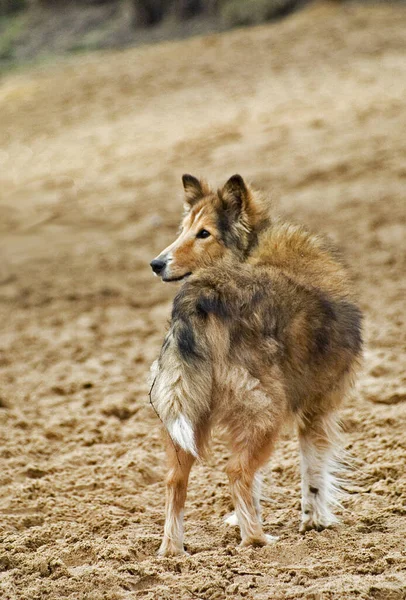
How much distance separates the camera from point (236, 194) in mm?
5680

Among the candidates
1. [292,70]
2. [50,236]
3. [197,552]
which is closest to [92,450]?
[197,552]

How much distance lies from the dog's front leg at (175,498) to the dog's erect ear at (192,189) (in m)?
2.25

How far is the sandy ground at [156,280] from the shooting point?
14.1 feet

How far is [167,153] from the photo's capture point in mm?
15773

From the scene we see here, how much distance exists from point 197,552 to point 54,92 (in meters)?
18.3

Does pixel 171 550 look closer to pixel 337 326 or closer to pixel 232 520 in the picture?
pixel 232 520

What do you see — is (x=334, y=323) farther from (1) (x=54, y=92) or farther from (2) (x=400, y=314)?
(1) (x=54, y=92)

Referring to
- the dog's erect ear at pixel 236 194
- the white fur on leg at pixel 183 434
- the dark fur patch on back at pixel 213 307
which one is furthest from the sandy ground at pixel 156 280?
the dog's erect ear at pixel 236 194

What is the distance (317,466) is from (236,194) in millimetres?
1840

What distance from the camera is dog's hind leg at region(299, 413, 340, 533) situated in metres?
4.79

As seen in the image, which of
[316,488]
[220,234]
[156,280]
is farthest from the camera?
[156,280]

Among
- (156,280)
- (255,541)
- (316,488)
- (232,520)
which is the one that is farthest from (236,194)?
(156,280)

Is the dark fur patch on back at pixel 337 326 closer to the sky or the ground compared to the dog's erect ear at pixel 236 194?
closer to the ground

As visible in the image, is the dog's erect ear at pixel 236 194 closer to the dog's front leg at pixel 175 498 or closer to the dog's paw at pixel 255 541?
the dog's front leg at pixel 175 498
